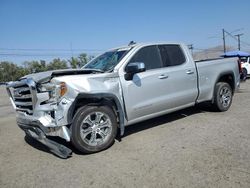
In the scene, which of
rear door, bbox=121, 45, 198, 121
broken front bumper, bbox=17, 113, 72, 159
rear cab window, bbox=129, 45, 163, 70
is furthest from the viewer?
rear cab window, bbox=129, 45, 163, 70

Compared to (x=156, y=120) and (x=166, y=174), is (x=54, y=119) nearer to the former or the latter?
(x=166, y=174)

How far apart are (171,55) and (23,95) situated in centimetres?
334

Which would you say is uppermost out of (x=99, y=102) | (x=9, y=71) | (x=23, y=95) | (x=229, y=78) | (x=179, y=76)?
(x=23, y=95)

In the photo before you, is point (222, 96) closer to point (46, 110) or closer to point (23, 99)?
point (46, 110)

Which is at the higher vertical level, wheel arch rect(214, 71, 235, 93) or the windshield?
the windshield

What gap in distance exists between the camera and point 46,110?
14.7 ft

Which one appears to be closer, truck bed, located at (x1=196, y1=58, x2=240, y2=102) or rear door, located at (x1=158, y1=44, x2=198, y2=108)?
rear door, located at (x1=158, y1=44, x2=198, y2=108)

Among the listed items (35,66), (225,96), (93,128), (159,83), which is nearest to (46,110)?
(93,128)

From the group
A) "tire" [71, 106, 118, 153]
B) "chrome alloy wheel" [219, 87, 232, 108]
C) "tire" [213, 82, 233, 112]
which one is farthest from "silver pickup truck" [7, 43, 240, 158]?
"chrome alloy wheel" [219, 87, 232, 108]

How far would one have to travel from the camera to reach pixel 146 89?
5.39 m

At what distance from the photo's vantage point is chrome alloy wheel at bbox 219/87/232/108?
23.7 ft

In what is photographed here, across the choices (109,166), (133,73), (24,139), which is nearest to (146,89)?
(133,73)

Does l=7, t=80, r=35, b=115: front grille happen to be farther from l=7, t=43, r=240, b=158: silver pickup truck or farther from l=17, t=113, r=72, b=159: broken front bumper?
l=17, t=113, r=72, b=159: broken front bumper

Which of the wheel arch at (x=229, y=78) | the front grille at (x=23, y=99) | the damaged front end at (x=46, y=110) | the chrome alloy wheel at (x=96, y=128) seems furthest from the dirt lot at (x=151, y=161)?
the wheel arch at (x=229, y=78)
